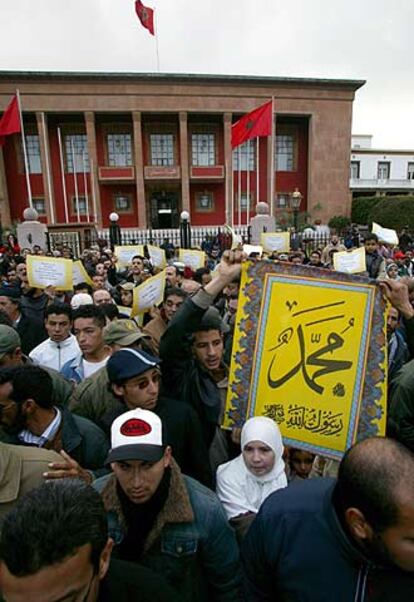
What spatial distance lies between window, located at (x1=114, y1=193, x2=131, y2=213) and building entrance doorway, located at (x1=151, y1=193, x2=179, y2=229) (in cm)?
189

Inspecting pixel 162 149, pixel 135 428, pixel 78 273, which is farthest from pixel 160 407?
pixel 162 149

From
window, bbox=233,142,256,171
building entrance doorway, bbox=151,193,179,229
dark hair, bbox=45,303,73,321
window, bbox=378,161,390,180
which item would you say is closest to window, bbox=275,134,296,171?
window, bbox=233,142,256,171

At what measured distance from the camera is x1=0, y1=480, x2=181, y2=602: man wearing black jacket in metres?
0.96

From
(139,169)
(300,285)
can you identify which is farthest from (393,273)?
(139,169)

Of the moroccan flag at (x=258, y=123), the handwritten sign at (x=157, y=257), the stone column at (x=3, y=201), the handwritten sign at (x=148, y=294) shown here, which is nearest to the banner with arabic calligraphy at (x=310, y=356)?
the handwritten sign at (x=148, y=294)

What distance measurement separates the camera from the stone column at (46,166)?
2727 cm

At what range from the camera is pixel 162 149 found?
3086 centimetres

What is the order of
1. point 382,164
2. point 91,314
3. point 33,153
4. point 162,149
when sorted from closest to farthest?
1. point 91,314
2. point 33,153
3. point 162,149
4. point 382,164

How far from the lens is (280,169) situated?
32656 mm

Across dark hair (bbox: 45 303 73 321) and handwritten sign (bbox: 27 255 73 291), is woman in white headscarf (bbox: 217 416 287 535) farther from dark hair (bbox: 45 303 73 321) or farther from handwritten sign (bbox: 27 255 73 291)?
handwritten sign (bbox: 27 255 73 291)

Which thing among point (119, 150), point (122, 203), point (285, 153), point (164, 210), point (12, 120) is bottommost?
point (164, 210)

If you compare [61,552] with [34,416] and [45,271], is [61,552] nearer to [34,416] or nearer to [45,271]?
[34,416]

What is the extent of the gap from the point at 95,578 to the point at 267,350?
1.42 m

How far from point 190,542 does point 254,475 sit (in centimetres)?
68
